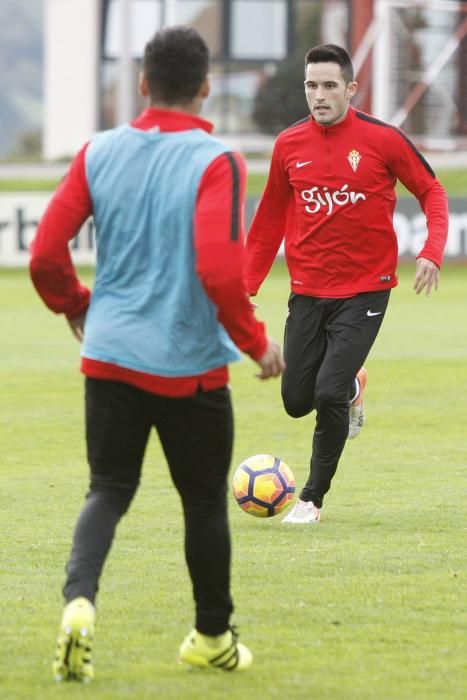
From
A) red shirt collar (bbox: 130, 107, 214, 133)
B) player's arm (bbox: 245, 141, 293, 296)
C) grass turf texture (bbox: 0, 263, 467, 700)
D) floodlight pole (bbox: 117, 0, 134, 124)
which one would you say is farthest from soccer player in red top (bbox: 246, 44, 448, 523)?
floodlight pole (bbox: 117, 0, 134, 124)

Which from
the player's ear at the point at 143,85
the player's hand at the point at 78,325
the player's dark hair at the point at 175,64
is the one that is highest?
the player's dark hair at the point at 175,64

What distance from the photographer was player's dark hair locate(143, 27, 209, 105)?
4918mm

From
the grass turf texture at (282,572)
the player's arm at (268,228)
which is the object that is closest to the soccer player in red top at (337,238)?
the player's arm at (268,228)

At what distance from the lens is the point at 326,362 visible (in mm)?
7840

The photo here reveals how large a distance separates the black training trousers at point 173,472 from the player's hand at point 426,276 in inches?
97.4

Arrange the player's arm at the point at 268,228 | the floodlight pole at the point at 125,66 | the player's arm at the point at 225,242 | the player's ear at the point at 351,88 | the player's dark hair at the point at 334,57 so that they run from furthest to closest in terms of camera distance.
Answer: the floodlight pole at the point at 125,66, the player's arm at the point at 268,228, the player's ear at the point at 351,88, the player's dark hair at the point at 334,57, the player's arm at the point at 225,242

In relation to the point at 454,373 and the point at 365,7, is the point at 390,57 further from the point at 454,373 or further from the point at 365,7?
the point at 454,373

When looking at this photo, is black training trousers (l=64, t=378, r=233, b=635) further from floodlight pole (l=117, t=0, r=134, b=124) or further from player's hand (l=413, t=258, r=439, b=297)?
floodlight pole (l=117, t=0, r=134, b=124)

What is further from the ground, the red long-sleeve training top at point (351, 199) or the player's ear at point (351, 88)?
the player's ear at point (351, 88)

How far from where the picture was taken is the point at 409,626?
584 cm

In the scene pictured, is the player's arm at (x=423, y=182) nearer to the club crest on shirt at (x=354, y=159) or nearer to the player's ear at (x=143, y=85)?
the club crest on shirt at (x=354, y=159)

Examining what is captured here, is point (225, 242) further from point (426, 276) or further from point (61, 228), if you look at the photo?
point (426, 276)

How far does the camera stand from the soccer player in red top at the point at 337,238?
7.87m

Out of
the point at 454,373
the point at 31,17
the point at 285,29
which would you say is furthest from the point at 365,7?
the point at 31,17
